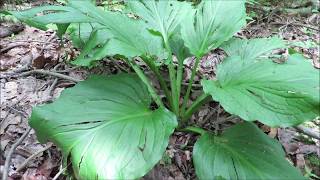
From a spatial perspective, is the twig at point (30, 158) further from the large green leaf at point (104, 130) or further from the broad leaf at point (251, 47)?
the broad leaf at point (251, 47)

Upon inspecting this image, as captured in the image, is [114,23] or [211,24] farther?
[211,24]

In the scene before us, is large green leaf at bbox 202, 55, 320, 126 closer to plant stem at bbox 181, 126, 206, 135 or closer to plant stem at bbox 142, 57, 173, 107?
plant stem at bbox 181, 126, 206, 135

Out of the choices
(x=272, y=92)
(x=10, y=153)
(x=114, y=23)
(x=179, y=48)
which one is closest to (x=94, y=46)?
(x=114, y=23)

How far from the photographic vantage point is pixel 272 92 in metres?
1.67

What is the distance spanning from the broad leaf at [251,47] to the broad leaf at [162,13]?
1.21 feet

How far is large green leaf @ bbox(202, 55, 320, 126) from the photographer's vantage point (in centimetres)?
156

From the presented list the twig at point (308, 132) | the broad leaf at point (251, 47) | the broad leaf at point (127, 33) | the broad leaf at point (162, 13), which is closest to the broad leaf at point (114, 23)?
the broad leaf at point (127, 33)

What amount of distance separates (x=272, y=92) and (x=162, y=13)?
1.02 m

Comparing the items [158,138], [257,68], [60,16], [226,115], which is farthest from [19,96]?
[257,68]

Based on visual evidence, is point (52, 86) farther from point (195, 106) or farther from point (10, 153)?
point (195, 106)

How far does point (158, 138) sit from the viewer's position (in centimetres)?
165

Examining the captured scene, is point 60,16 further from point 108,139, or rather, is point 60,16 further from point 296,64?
point 296,64

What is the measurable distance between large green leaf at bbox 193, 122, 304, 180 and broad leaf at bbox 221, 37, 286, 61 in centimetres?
59

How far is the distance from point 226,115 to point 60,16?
45.2 inches
